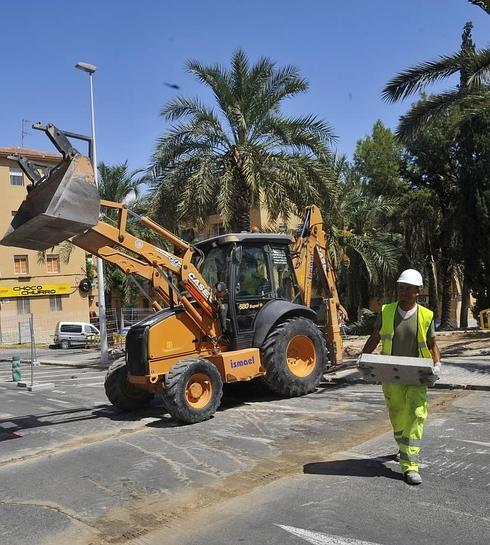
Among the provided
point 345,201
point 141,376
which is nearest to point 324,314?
point 141,376

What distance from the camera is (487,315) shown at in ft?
72.1

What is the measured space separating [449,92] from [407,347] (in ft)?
39.3

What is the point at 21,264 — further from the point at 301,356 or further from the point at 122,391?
the point at 301,356

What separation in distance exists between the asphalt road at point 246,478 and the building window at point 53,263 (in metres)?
38.7

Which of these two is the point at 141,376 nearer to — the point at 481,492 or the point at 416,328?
the point at 416,328

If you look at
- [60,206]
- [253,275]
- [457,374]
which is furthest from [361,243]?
[60,206]

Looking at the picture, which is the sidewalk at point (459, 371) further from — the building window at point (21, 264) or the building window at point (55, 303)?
the building window at point (21, 264)

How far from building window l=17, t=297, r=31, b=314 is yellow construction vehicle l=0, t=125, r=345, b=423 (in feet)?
124

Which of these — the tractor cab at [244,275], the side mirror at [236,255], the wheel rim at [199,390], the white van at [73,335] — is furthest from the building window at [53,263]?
the wheel rim at [199,390]

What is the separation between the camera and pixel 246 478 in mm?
5695

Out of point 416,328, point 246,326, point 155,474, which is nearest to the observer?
point 416,328

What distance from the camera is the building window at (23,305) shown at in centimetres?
4466

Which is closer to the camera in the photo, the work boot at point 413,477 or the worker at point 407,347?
the work boot at point 413,477

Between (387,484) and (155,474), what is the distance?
2.30 m
